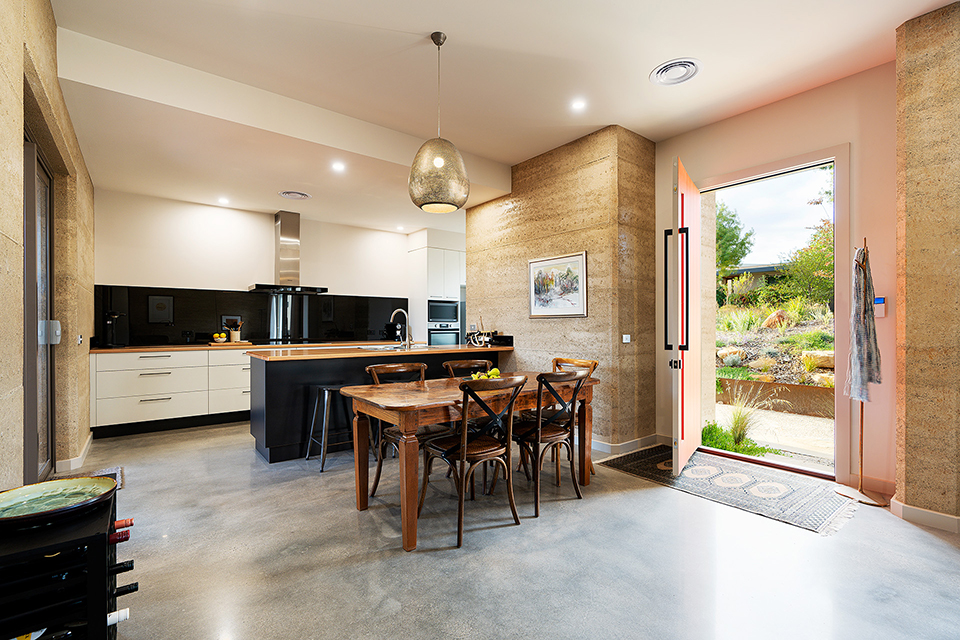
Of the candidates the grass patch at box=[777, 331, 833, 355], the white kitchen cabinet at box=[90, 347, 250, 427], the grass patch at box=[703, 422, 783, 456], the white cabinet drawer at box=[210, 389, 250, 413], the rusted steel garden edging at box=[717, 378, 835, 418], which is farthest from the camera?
the grass patch at box=[777, 331, 833, 355]

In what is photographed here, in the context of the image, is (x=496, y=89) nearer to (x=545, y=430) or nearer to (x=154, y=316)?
(x=545, y=430)

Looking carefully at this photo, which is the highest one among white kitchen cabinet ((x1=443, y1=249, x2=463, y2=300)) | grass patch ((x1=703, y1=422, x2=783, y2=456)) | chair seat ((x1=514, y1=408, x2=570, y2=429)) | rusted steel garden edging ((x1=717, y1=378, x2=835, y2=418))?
white kitchen cabinet ((x1=443, y1=249, x2=463, y2=300))

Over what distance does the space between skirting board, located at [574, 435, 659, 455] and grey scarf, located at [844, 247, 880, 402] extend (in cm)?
176

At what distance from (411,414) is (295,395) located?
2.05 metres

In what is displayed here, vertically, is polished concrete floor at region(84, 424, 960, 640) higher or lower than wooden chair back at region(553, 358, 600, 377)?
lower

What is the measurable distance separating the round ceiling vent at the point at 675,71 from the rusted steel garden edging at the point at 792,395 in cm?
442

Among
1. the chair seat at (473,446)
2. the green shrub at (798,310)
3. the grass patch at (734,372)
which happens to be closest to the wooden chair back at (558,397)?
the chair seat at (473,446)

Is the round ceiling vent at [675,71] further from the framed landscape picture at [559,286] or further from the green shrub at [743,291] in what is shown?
the green shrub at [743,291]

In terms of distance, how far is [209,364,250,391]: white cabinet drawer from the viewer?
17.2 ft

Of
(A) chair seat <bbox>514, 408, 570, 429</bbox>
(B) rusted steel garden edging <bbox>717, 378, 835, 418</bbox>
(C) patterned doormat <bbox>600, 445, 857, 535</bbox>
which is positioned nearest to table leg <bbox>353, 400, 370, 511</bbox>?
(A) chair seat <bbox>514, 408, 570, 429</bbox>

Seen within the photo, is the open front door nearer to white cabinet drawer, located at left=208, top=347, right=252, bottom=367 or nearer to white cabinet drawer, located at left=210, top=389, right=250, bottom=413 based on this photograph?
white cabinet drawer, located at left=208, top=347, right=252, bottom=367

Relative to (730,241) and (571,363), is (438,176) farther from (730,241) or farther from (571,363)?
(730,241)

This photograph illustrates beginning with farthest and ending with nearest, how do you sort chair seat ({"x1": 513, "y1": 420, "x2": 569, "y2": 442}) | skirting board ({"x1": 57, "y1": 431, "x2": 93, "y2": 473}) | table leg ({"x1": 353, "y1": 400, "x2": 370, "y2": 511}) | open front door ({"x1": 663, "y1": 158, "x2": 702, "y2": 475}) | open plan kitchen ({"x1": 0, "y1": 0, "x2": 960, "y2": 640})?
skirting board ({"x1": 57, "y1": 431, "x2": 93, "y2": 473})
open front door ({"x1": 663, "y1": 158, "x2": 702, "y2": 475})
chair seat ({"x1": 513, "y1": 420, "x2": 569, "y2": 442})
table leg ({"x1": 353, "y1": 400, "x2": 370, "y2": 511})
open plan kitchen ({"x1": 0, "y1": 0, "x2": 960, "y2": 640})

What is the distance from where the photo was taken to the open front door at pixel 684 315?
3.42 metres
